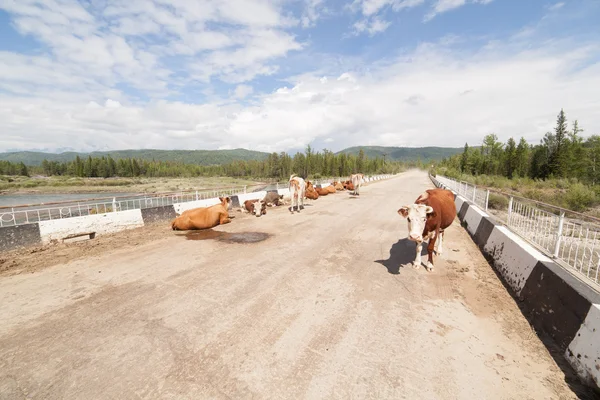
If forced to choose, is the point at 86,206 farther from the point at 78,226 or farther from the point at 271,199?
the point at 271,199

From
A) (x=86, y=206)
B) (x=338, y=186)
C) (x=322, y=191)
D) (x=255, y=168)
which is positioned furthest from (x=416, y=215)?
(x=255, y=168)

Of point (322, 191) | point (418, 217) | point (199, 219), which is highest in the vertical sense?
point (418, 217)

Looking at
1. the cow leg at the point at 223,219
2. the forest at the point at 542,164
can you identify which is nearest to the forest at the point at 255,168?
the forest at the point at 542,164

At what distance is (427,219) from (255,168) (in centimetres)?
13113

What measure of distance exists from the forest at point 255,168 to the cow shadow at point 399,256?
7487 centimetres

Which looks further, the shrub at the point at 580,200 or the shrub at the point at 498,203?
the shrub at the point at 580,200

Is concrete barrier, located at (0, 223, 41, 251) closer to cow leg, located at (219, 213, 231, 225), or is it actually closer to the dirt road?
the dirt road

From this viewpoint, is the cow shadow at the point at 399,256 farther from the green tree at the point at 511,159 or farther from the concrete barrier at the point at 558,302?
the green tree at the point at 511,159

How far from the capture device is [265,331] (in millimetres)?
3287

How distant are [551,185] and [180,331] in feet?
155

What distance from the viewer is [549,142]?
56.8 meters

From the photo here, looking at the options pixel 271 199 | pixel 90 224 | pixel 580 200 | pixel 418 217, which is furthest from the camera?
pixel 580 200

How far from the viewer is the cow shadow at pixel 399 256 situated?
5.52 m

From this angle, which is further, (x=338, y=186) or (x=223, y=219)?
(x=338, y=186)
